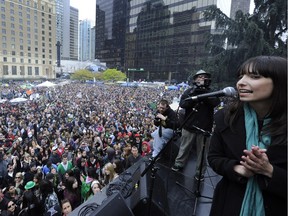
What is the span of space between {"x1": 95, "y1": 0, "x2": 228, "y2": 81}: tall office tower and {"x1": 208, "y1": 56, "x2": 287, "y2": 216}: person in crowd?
52297 mm

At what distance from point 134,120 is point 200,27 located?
51.0 m

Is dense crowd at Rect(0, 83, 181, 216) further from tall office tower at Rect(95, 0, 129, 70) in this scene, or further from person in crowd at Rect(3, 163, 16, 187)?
tall office tower at Rect(95, 0, 129, 70)

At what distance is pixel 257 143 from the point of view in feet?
4.46

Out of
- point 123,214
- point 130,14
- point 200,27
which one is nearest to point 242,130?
point 123,214

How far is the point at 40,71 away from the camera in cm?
9969

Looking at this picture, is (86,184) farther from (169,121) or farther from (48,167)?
(169,121)

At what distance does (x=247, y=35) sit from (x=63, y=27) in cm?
19825

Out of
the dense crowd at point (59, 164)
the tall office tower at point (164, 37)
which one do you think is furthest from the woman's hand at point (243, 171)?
the tall office tower at point (164, 37)

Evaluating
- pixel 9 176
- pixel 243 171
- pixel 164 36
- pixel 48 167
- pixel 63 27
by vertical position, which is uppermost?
pixel 63 27

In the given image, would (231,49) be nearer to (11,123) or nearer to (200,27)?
(11,123)

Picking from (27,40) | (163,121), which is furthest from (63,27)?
(163,121)

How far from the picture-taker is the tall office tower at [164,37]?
60.2 m

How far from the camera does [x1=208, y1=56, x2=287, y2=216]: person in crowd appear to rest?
1.27 metres

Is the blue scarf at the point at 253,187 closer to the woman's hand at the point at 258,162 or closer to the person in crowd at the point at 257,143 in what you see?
the person in crowd at the point at 257,143
